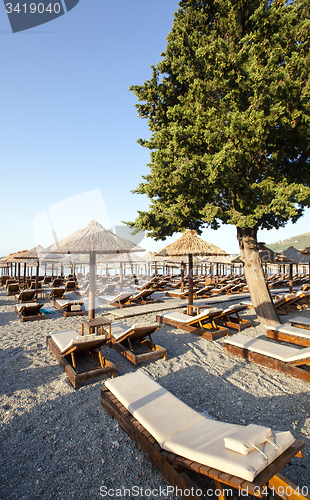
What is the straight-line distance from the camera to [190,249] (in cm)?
898

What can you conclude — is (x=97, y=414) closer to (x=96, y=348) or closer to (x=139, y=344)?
(x=96, y=348)

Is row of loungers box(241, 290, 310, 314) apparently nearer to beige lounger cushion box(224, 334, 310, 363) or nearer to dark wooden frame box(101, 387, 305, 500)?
beige lounger cushion box(224, 334, 310, 363)

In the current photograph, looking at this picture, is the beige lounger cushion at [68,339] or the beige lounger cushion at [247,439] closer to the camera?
the beige lounger cushion at [247,439]

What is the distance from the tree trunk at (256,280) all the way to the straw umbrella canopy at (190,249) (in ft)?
4.73

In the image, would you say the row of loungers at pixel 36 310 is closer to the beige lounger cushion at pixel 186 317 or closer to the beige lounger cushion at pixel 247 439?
the beige lounger cushion at pixel 186 317

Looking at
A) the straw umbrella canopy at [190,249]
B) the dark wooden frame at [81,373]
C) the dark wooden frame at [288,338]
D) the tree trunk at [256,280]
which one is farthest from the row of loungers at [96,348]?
the tree trunk at [256,280]

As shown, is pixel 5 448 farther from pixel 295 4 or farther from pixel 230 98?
pixel 295 4

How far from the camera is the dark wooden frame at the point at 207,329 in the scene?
624cm

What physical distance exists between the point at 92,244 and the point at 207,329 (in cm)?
387

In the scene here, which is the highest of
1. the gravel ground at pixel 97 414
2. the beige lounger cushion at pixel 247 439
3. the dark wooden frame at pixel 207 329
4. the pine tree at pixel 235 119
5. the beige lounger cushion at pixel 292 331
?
the pine tree at pixel 235 119

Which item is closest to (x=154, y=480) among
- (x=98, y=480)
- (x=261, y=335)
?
(x=98, y=480)

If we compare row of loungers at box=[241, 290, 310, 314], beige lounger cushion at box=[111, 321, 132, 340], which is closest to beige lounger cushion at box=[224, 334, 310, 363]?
beige lounger cushion at box=[111, 321, 132, 340]

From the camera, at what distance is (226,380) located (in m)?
4.20

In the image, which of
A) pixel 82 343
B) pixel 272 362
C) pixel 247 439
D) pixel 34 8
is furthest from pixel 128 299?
pixel 34 8
